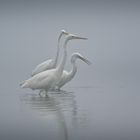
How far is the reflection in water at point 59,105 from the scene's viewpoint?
873cm

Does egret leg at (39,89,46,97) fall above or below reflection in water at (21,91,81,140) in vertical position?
above

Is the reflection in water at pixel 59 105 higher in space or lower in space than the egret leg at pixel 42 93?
lower

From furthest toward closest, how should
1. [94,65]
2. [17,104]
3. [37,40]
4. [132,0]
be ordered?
[132,0] < [37,40] < [94,65] < [17,104]

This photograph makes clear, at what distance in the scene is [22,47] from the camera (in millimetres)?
19812

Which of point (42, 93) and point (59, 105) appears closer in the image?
point (59, 105)

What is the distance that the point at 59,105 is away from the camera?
997 cm

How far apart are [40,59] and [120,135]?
28.6ft

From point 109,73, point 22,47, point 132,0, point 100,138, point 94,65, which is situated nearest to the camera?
point 100,138

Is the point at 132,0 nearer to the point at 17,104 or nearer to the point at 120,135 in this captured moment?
the point at 17,104

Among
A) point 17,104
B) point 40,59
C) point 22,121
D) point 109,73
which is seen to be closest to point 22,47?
point 40,59

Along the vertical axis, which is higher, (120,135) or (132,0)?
(132,0)

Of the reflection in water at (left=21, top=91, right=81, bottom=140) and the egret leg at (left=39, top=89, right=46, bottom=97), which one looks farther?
the egret leg at (left=39, top=89, right=46, bottom=97)

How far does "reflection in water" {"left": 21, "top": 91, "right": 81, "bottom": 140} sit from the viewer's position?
8.73 metres

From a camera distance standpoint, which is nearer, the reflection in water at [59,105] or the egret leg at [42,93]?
the reflection in water at [59,105]
